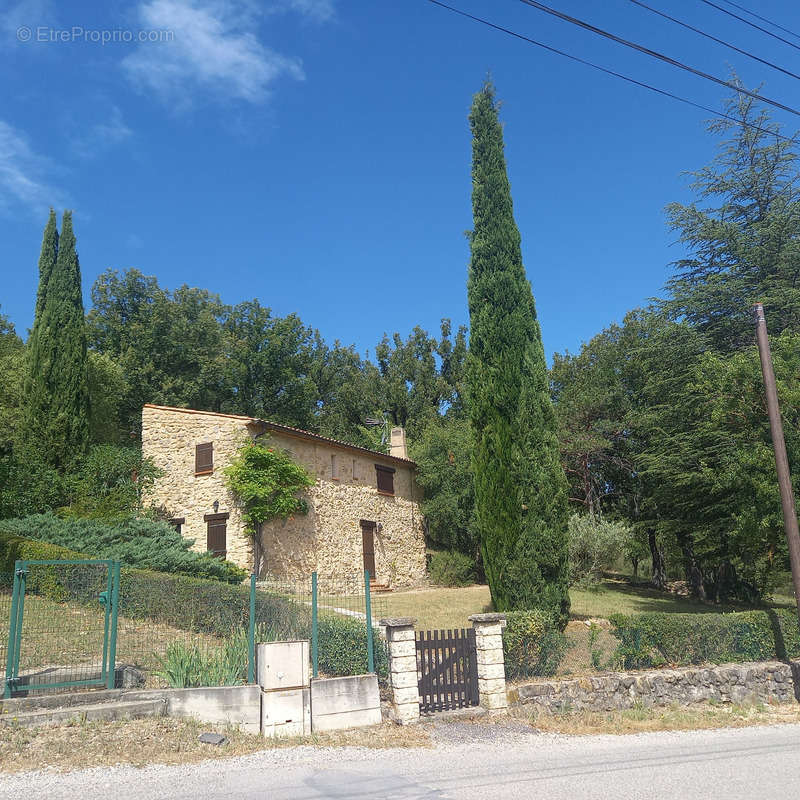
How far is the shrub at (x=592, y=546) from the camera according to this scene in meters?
20.3

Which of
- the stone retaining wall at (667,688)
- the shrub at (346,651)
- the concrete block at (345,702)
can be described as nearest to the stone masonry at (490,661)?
the stone retaining wall at (667,688)

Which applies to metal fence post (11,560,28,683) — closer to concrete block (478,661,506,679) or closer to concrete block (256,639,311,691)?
concrete block (256,639,311,691)

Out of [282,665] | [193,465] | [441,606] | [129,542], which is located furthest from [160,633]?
[193,465]

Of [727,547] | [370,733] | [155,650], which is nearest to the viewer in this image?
[370,733]

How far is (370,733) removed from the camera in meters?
8.19

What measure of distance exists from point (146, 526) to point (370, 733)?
35.8 feet

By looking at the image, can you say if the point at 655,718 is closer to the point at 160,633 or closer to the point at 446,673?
the point at 446,673

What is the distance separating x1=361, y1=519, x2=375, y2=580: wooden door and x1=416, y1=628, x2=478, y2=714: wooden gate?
13.5 meters

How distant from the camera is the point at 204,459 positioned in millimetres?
20203

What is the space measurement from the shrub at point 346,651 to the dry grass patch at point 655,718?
2107 millimetres

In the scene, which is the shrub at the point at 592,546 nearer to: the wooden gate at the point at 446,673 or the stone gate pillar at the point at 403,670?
the wooden gate at the point at 446,673

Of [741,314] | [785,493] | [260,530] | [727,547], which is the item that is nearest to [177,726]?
[785,493]

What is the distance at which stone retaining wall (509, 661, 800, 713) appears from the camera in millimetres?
9570

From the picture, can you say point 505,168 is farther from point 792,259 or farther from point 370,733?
point 370,733
